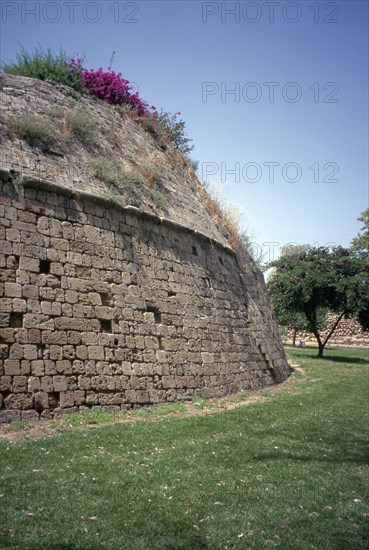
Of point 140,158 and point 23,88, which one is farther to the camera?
point 140,158

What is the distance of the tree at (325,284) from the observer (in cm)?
2034

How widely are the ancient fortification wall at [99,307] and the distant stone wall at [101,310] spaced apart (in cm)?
2

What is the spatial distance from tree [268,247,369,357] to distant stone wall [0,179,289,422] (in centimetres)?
1056

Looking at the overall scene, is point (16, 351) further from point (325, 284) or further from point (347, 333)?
point (347, 333)

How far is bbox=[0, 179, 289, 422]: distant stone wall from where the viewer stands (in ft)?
22.6

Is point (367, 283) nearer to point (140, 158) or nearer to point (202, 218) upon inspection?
point (202, 218)

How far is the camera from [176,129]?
15.5m

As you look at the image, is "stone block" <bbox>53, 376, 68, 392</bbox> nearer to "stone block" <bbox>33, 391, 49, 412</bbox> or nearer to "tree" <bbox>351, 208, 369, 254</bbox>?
"stone block" <bbox>33, 391, 49, 412</bbox>

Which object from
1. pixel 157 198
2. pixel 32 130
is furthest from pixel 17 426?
pixel 157 198

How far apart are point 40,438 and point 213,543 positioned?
3.20m

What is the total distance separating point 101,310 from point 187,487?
4.01 metres

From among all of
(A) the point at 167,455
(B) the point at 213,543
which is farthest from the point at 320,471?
(B) the point at 213,543

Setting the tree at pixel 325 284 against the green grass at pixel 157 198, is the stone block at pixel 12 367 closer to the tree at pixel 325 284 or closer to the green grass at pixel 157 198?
the green grass at pixel 157 198

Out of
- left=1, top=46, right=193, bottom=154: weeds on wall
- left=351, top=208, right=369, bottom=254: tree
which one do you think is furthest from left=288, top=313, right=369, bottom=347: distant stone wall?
left=1, top=46, right=193, bottom=154: weeds on wall
